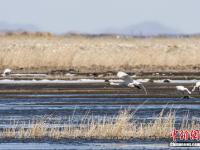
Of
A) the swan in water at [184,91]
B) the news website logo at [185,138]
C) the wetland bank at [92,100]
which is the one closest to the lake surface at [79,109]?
the wetland bank at [92,100]

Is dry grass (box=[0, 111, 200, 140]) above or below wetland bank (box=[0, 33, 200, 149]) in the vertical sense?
above

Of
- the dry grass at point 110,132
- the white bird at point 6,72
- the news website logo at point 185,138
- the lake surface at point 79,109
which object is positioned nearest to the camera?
the news website logo at point 185,138

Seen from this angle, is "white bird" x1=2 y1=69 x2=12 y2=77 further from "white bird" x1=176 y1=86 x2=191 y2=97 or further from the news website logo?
the news website logo

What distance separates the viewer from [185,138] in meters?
20.1

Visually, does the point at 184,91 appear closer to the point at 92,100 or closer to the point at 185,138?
the point at 92,100

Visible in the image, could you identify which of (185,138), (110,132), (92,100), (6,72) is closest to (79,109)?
(92,100)

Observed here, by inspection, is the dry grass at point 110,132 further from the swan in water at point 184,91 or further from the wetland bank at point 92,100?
the swan in water at point 184,91

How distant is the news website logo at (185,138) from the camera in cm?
1939

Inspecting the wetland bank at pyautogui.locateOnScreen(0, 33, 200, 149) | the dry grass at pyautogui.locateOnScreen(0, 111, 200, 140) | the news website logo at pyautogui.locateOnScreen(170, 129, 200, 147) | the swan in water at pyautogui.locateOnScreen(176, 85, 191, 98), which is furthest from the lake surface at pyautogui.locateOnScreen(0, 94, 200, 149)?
the swan in water at pyautogui.locateOnScreen(176, 85, 191, 98)

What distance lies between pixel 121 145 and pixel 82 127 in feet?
8.38

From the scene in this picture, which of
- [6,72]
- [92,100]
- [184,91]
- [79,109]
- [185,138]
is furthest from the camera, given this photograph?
[6,72]

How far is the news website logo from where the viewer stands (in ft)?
63.6

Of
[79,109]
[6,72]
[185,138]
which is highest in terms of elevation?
[185,138]

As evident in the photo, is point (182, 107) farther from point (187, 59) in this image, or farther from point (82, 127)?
point (187, 59)
